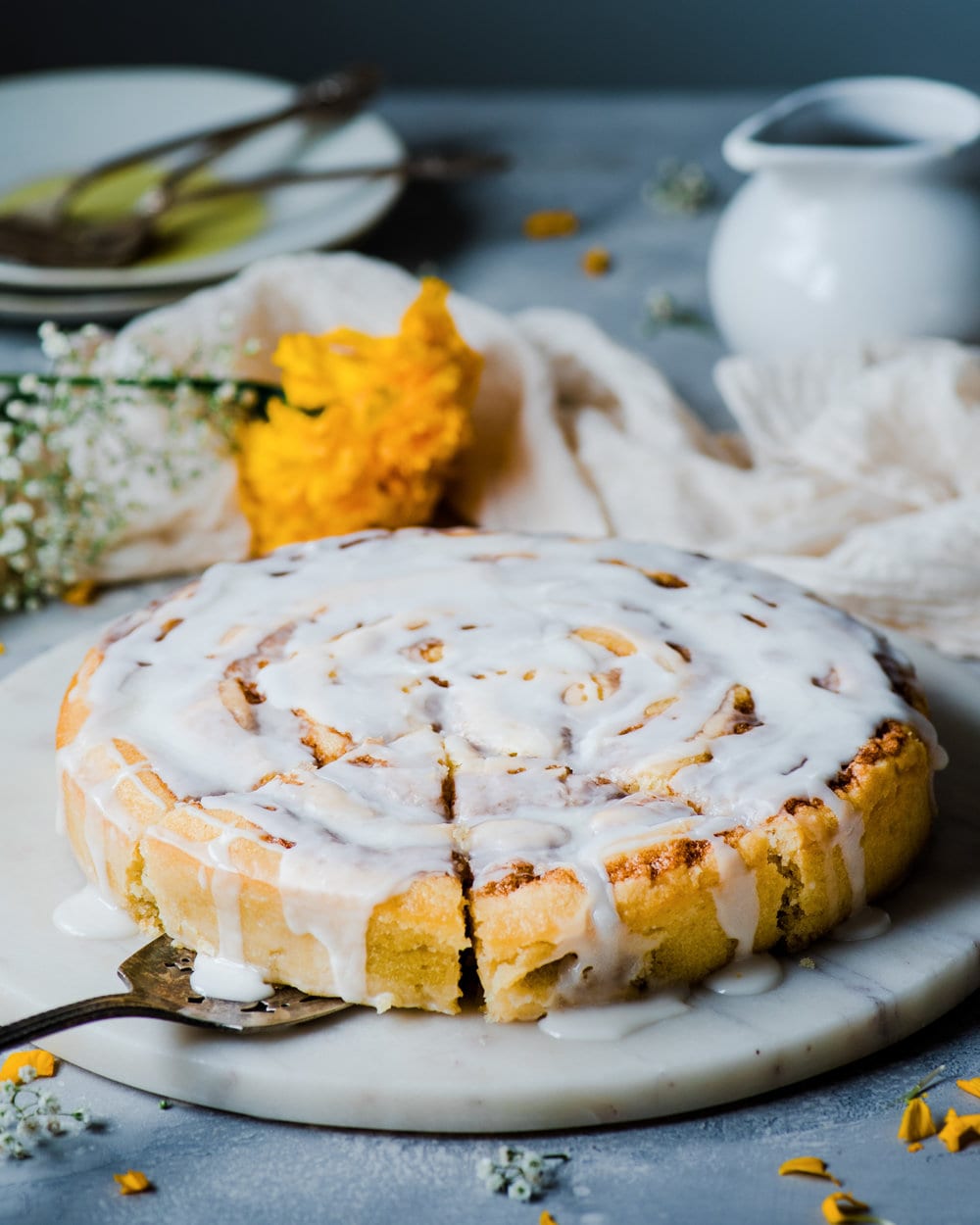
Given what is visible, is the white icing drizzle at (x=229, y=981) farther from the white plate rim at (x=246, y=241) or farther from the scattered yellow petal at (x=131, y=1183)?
the white plate rim at (x=246, y=241)

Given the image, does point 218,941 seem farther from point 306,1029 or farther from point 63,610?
point 63,610

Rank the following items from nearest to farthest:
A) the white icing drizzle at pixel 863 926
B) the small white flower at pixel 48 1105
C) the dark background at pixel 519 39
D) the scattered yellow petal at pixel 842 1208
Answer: the scattered yellow petal at pixel 842 1208 < the small white flower at pixel 48 1105 < the white icing drizzle at pixel 863 926 < the dark background at pixel 519 39

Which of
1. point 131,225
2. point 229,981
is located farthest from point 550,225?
point 229,981

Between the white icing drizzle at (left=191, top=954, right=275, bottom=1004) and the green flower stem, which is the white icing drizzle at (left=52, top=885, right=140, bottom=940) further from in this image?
the green flower stem

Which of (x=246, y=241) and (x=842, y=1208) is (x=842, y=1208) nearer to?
(x=842, y=1208)

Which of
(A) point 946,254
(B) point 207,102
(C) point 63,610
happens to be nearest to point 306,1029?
(C) point 63,610

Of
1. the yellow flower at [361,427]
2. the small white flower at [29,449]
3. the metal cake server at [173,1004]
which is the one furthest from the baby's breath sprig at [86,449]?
the metal cake server at [173,1004]
